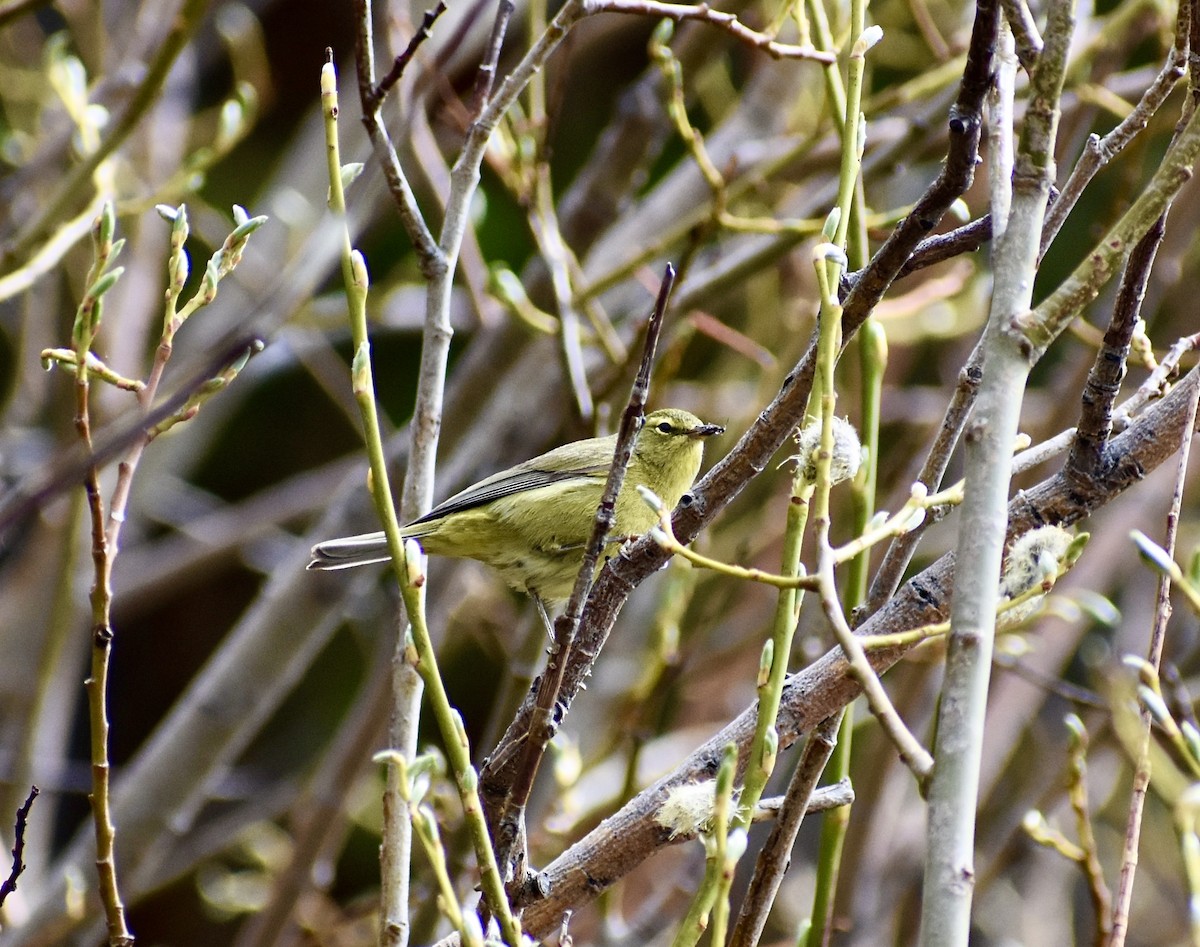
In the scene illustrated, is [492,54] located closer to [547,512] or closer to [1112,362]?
[1112,362]

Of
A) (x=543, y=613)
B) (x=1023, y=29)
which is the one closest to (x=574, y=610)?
(x=1023, y=29)

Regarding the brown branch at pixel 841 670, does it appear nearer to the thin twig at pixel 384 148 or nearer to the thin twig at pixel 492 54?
the thin twig at pixel 384 148

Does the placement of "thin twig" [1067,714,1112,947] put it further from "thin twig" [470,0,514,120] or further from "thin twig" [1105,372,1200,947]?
"thin twig" [470,0,514,120]

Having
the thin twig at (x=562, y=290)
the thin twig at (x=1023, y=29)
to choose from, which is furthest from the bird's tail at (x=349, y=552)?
the thin twig at (x=1023, y=29)

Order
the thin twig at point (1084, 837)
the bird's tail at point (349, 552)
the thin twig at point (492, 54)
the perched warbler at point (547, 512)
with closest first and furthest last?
1. the thin twig at point (1084, 837)
2. the thin twig at point (492, 54)
3. the bird's tail at point (349, 552)
4. the perched warbler at point (547, 512)

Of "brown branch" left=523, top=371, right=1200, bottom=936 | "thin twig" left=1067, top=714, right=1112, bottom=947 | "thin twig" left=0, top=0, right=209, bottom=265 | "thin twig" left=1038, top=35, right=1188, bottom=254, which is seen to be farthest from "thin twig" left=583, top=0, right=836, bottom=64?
"thin twig" left=0, top=0, right=209, bottom=265

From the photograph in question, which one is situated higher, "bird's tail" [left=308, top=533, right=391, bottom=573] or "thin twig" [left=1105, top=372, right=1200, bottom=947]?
"thin twig" [left=1105, top=372, right=1200, bottom=947]

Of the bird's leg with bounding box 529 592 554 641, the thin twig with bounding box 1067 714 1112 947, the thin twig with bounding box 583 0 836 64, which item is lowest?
the bird's leg with bounding box 529 592 554 641

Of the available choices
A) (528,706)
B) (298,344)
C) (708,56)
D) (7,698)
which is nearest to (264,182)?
(298,344)
